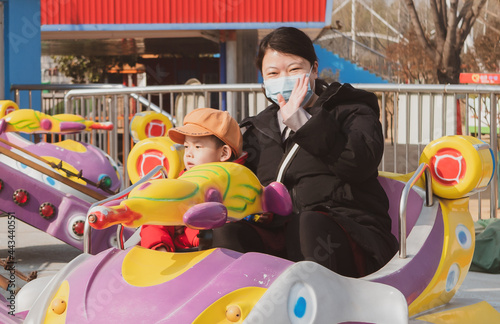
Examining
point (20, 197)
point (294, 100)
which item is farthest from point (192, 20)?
point (294, 100)

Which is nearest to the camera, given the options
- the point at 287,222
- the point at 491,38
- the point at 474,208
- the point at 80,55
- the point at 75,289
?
the point at 75,289

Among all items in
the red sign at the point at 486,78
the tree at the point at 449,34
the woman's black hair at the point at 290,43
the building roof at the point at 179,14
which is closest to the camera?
the woman's black hair at the point at 290,43

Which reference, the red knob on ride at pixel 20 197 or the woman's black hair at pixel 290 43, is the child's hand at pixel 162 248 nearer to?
the woman's black hair at pixel 290 43

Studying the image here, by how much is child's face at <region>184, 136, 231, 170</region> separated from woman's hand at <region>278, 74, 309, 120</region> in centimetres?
29

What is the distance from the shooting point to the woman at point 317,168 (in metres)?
2.88

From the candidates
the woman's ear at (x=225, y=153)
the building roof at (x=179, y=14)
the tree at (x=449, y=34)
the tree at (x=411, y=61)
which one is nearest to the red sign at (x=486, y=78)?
the tree at (x=449, y=34)

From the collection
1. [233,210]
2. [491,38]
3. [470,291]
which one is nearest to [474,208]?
[470,291]

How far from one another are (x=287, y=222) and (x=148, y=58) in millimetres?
23867

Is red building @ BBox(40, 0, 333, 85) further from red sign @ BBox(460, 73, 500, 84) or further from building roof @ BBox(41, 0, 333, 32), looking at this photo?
red sign @ BBox(460, 73, 500, 84)

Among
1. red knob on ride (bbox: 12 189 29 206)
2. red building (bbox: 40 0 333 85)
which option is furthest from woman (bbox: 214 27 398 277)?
red building (bbox: 40 0 333 85)

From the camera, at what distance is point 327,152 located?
3.04m

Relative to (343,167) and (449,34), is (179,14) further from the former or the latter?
(343,167)

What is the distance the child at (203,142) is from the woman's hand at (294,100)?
0.22 m

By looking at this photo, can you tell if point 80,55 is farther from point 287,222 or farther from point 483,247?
point 287,222
